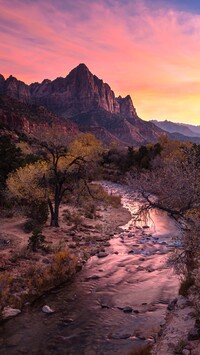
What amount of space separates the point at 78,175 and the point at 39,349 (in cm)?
1743

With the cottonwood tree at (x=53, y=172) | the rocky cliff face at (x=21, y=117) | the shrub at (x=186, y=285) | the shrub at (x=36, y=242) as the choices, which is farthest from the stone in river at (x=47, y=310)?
the rocky cliff face at (x=21, y=117)

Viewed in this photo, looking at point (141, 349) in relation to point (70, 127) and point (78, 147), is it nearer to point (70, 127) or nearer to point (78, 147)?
point (78, 147)

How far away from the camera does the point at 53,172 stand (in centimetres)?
2877

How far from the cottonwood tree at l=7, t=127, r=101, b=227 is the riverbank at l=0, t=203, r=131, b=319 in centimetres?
263

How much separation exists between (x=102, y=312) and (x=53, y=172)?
15641mm

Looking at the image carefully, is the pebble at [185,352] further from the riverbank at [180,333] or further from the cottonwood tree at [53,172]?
the cottonwood tree at [53,172]

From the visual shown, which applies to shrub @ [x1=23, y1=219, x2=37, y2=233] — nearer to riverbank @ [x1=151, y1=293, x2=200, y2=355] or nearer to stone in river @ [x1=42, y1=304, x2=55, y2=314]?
stone in river @ [x1=42, y1=304, x2=55, y2=314]

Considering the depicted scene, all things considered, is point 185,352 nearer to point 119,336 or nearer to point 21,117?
point 119,336


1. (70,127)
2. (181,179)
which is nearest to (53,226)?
(181,179)

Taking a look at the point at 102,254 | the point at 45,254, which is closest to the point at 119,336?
the point at 45,254

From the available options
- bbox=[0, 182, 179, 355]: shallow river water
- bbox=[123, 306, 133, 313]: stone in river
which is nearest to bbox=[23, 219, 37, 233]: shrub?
bbox=[0, 182, 179, 355]: shallow river water

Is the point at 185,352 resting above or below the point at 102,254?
above

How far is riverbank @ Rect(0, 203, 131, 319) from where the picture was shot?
1603cm

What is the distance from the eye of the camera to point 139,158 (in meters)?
74.8
